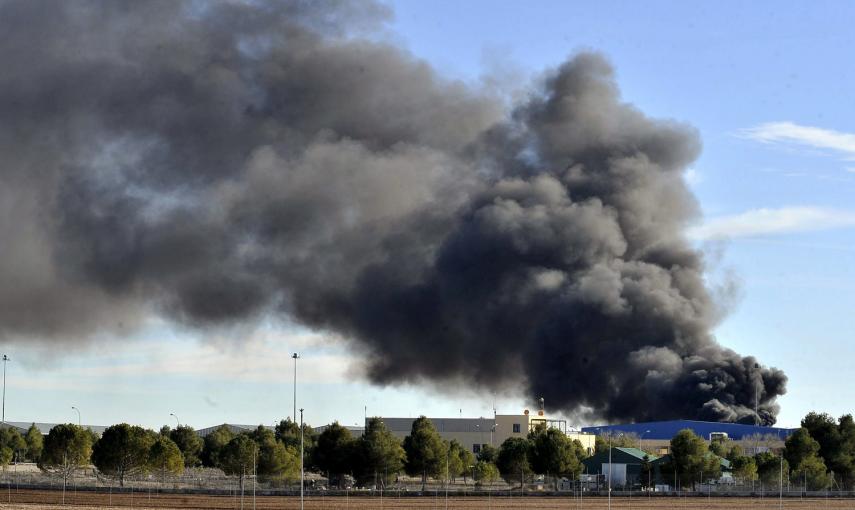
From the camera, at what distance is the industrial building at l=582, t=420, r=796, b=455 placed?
126869 mm

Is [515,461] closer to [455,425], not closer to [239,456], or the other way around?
[239,456]

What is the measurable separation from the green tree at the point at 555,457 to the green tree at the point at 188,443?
36.3 meters

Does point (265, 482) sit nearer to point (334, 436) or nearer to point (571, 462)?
point (334, 436)

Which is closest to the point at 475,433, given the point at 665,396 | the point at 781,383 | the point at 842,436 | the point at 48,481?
the point at 665,396

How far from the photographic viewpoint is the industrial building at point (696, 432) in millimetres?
126869

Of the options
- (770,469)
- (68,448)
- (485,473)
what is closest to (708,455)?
(770,469)

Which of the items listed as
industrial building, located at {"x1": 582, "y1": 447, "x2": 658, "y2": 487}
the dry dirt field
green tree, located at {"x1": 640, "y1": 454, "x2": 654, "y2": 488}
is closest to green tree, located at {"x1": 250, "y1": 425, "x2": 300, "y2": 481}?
the dry dirt field

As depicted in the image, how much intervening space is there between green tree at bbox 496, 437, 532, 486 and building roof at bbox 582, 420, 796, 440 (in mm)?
39515

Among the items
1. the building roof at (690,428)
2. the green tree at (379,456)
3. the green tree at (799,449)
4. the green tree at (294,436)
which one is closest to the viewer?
the green tree at (379,456)

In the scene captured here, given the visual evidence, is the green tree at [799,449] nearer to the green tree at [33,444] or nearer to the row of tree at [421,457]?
the row of tree at [421,457]

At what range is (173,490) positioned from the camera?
8094 cm

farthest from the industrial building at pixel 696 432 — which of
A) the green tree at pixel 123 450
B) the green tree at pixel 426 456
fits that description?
the green tree at pixel 123 450

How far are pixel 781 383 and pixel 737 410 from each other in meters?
9.26

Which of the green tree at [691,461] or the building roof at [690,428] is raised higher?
the building roof at [690,428]
